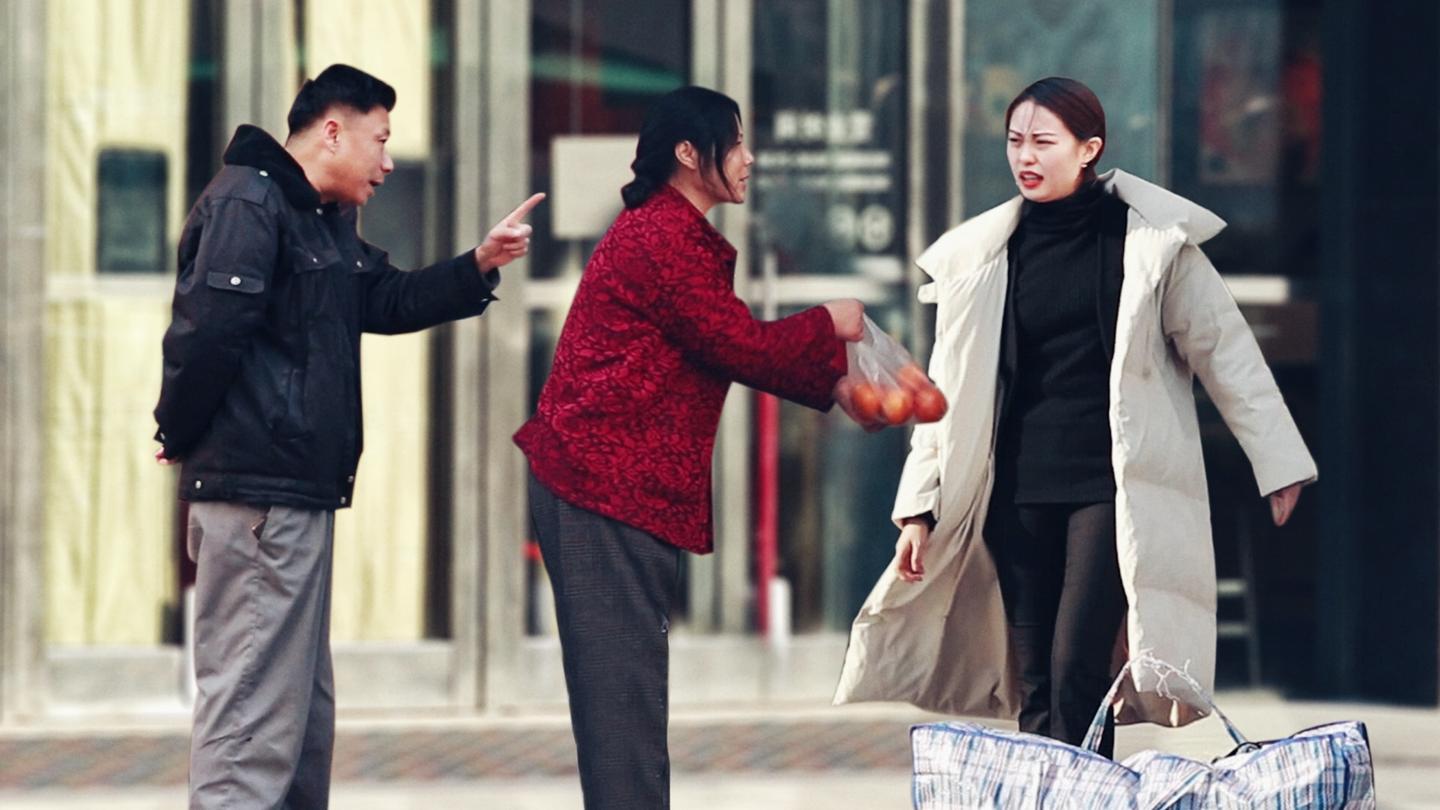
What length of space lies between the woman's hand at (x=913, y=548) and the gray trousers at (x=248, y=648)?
1246 millimetres

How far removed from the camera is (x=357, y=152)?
531cm

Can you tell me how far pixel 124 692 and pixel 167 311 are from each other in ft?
4.68

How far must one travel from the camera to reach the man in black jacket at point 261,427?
507 cm

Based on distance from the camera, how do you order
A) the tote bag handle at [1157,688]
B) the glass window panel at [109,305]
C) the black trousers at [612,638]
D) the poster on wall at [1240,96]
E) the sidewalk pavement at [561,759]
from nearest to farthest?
the tote bag handle at [1157,688] → the black trousers at [612,638] → the sidewalk pavement at [561,759] → the glass window panel at [109,305] → the poster on wall at [1240,96]

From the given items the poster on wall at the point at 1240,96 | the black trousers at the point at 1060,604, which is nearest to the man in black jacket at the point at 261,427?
the black trousers at the point at 1060,604

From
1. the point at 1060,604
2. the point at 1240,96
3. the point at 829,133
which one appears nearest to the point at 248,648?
the point at 1060,604

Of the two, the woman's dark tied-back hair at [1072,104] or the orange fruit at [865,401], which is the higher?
the woman's dark tied-back hair at [1072,104]

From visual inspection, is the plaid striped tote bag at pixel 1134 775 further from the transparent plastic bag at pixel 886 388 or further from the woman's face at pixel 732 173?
the woman's face at pixel 732 173

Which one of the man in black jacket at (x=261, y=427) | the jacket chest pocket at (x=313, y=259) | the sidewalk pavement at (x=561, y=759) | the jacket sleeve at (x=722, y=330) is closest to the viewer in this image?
the jacket sleeve at (x=722, y=330)

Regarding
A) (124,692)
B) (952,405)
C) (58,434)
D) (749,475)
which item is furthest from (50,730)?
(952,405)

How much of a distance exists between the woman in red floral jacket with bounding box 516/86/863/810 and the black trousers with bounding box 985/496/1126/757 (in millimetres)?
690

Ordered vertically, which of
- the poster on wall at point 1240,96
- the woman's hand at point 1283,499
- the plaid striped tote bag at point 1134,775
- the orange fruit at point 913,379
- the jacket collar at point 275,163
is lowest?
the plaid striped tote bag at point 1134,775

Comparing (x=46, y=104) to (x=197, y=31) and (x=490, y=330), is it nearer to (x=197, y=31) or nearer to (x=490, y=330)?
(x=197, y=31)

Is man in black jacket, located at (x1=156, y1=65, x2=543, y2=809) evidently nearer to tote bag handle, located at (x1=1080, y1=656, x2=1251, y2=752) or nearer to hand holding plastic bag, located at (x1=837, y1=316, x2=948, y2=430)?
hand holding plastic bag, located at (x1=837, y1=316, x2=948, y2=430)
